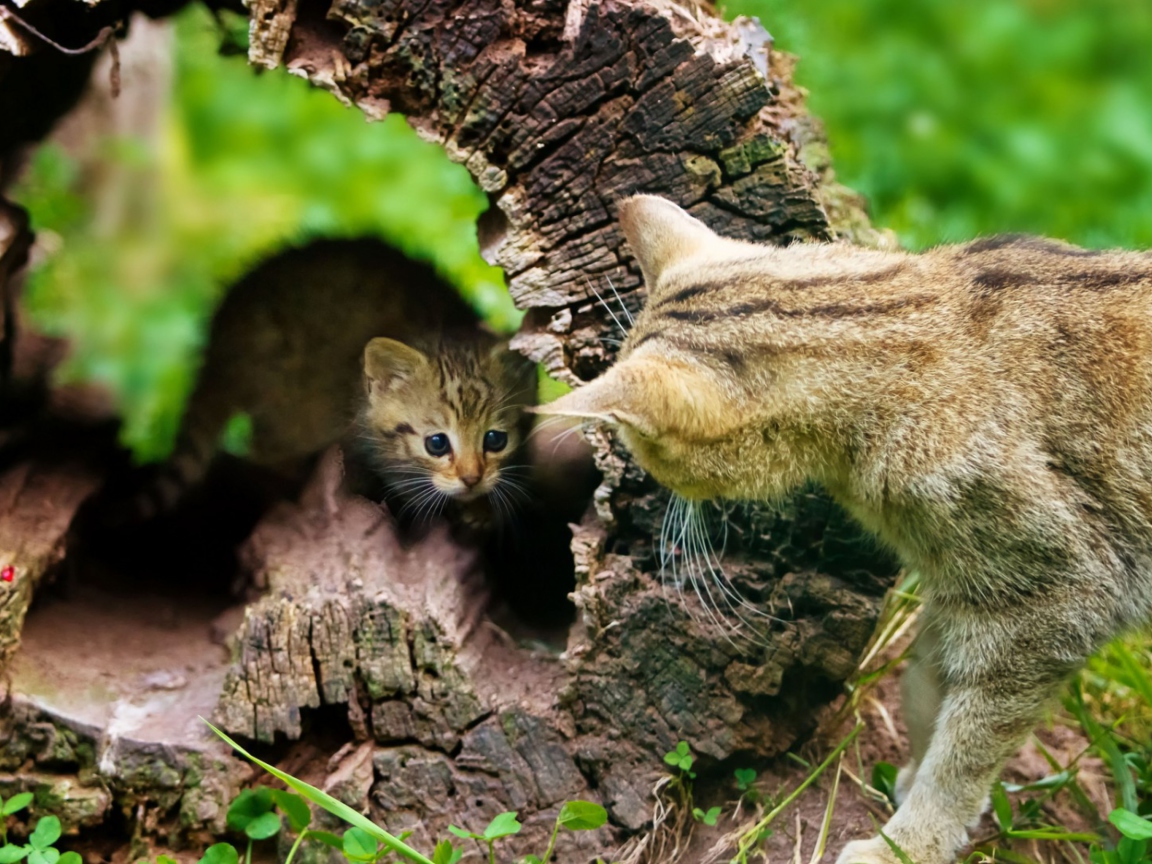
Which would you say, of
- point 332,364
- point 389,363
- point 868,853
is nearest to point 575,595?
point 868,853

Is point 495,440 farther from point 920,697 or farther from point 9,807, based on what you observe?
point 9,807

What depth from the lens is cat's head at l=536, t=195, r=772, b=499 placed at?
2418 mm

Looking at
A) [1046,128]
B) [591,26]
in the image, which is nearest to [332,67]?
[591,26]

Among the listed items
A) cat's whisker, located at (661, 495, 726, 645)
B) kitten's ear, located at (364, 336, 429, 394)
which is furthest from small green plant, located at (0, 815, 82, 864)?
kitten's ear, located at (364, 336, 429, 394)

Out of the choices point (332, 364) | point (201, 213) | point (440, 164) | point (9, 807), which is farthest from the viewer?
point (201, 213)

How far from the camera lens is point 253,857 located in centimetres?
282

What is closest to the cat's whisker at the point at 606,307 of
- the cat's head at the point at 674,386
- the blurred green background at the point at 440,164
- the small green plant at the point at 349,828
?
the cat's head at the point at 674,386

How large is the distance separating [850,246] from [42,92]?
2922mm

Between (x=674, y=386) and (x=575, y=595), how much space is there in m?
0.63

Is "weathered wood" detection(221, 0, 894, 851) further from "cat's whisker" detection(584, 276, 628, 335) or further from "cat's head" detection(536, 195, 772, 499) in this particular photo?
"cat's head" detection(536, 195, 772, 499)

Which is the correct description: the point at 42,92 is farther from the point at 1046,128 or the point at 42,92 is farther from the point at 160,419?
the point at 1046,128

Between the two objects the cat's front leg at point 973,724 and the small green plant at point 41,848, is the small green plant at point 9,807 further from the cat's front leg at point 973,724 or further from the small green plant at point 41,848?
the cat's front leg at point 973,724

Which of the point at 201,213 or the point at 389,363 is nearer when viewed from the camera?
the point at 389,363

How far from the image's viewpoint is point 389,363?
150 inches
